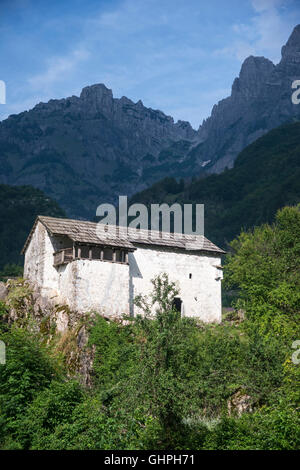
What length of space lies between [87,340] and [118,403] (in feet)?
36.9

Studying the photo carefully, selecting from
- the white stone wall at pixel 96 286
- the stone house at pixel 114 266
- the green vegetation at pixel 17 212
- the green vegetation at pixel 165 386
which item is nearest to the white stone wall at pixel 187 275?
the stone house at pixel 114 266

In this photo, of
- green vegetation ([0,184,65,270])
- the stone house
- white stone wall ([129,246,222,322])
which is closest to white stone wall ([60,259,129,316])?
the stone house

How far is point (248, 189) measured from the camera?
140 m

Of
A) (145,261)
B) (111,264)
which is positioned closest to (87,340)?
(111,264)

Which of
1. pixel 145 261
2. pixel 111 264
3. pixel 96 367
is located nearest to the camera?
pixel 96 367

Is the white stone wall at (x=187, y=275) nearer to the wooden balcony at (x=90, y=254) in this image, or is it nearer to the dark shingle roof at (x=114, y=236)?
the dark shingle roof at (x=114, y=236)

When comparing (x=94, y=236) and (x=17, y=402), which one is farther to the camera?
(x=94, y=236)

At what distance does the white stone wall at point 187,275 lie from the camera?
40688 millimetres

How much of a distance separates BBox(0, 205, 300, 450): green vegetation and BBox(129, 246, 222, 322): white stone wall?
15.5 ft

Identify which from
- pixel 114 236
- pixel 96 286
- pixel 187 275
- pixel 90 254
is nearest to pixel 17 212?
pixel 114 236

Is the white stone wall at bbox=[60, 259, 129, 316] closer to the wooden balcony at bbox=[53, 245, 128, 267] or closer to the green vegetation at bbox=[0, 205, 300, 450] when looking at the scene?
the wooden balcony at bbox=[53, 245, 128, 267]

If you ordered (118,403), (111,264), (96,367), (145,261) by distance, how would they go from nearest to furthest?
(118,403)
(96,367)
(111,264)
(145,261)
